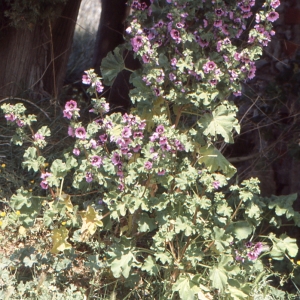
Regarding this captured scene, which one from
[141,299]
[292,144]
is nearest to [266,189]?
[292,144]

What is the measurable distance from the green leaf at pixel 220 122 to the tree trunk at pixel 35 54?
7.50ft

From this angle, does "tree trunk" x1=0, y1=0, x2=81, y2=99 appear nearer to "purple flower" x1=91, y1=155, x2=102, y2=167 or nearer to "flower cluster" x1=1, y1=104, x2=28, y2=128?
"flower cluster" x1=1, y1=104, x2=28, y2=128

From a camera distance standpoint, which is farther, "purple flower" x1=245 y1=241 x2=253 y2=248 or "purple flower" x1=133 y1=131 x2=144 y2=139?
"purple flower" x1=245 y1=241 x2=253 y2=248

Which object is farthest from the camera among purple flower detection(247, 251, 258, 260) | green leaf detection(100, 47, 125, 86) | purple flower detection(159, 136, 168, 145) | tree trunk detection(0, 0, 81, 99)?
tree trunk detection(0, 0, 81, 99)

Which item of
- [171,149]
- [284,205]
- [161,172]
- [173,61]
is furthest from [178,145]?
[284,205]

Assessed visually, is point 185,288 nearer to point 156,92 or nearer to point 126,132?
point 126,132

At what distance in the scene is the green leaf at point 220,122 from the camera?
3.20 metres

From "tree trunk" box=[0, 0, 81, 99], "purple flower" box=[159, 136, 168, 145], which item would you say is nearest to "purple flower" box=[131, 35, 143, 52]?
"purple flower" box=[159, 136, 168, 145]

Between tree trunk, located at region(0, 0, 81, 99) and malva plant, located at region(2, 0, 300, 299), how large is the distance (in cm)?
195

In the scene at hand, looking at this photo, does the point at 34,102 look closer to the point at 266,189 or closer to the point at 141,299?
the point at 266,189

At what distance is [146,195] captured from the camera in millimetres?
3268

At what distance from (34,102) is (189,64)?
2500 mm

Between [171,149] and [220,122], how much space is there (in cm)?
28

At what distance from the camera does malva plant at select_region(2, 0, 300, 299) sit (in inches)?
125
